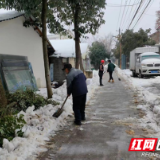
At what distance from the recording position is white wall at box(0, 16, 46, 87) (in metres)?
9.32

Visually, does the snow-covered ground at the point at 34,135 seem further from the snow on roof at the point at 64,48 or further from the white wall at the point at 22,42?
the snow on roof at the point at 64,48

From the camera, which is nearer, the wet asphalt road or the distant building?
the wet asphalt road

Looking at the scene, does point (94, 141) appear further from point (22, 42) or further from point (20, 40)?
point (22, 42)

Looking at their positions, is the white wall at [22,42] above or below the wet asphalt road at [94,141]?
above

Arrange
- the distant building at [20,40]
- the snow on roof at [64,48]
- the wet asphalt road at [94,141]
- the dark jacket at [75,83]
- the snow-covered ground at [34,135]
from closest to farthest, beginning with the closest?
the snow-covered ground at [34,135] → the wet asphalt road at [94,141] → the dark jacket at [75,83] → the distant building at [20,40] → the snow on roof at [64,48]

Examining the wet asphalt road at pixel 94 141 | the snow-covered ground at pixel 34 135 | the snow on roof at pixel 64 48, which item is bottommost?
the wet asphalt road at pixel 94 141

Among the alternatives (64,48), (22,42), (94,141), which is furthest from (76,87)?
(64,48)

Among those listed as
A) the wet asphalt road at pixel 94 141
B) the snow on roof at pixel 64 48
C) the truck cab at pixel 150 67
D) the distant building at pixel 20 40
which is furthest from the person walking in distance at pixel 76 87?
the truck cab at pixel 150 67

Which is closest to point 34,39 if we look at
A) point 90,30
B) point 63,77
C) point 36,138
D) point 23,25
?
point 23,25

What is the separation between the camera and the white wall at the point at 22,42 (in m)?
9.32

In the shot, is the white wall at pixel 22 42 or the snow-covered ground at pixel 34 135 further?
the white wall at pixel 22 42

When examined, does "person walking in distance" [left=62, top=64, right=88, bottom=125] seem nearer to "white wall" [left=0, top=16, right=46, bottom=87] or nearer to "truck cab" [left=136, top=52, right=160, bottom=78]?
"white wall" [left=0, top=16, right=46, bottom=87]

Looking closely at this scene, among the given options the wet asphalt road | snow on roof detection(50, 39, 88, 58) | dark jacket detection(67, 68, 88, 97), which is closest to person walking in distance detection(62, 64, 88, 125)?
dark jacket detection(67, 68, 88, 97)

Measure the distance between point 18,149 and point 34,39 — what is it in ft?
29.4
